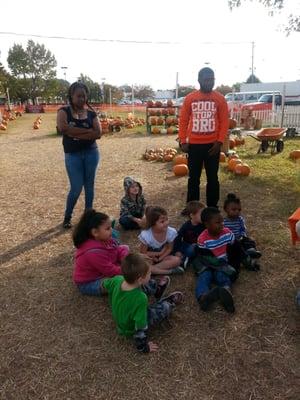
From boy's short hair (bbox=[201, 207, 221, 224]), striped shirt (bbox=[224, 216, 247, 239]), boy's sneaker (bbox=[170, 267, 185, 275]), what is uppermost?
boy's short hair (bbox=[201, 207, 221, 224])

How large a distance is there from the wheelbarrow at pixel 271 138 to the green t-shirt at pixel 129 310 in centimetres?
878

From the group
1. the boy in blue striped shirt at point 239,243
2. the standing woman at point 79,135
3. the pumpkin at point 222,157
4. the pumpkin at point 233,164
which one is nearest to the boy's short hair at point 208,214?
the boy in blue striped shirt at point 239,243

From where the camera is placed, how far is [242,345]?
2.91 m

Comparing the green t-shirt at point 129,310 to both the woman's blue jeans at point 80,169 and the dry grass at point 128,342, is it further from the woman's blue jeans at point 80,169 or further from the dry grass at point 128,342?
the woman's blue jeans at point 80,169

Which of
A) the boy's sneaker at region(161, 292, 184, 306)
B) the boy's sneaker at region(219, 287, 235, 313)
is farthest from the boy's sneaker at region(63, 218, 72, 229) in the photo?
the boy's sneaker at region(219, 287, 235, 313)

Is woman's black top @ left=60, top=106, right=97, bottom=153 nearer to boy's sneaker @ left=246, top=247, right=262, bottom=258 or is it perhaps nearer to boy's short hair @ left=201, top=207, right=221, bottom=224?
boy's short hair @ left=201, top=207, right=221, bottom=224

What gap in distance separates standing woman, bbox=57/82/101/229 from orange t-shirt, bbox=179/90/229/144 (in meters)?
1.28

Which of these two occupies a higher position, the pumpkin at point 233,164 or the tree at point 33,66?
the tree at point 33,66

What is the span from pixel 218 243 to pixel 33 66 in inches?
2965

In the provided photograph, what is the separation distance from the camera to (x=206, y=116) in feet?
17.1

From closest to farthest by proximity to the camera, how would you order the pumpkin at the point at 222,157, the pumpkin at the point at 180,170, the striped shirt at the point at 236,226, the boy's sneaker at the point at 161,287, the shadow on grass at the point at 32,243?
the boy's sneaker at the point at 161,287, the striped shirt at the point at 236,226, the shadow on grass at the point at 32,243, the pumpkin at the point at 180,170, the pumpkin at the point at 222,157

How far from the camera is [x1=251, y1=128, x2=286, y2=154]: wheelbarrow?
10.7 meters

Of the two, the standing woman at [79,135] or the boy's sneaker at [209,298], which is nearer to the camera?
the boy's sneaker at [209,298]

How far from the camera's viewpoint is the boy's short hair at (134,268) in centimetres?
285
